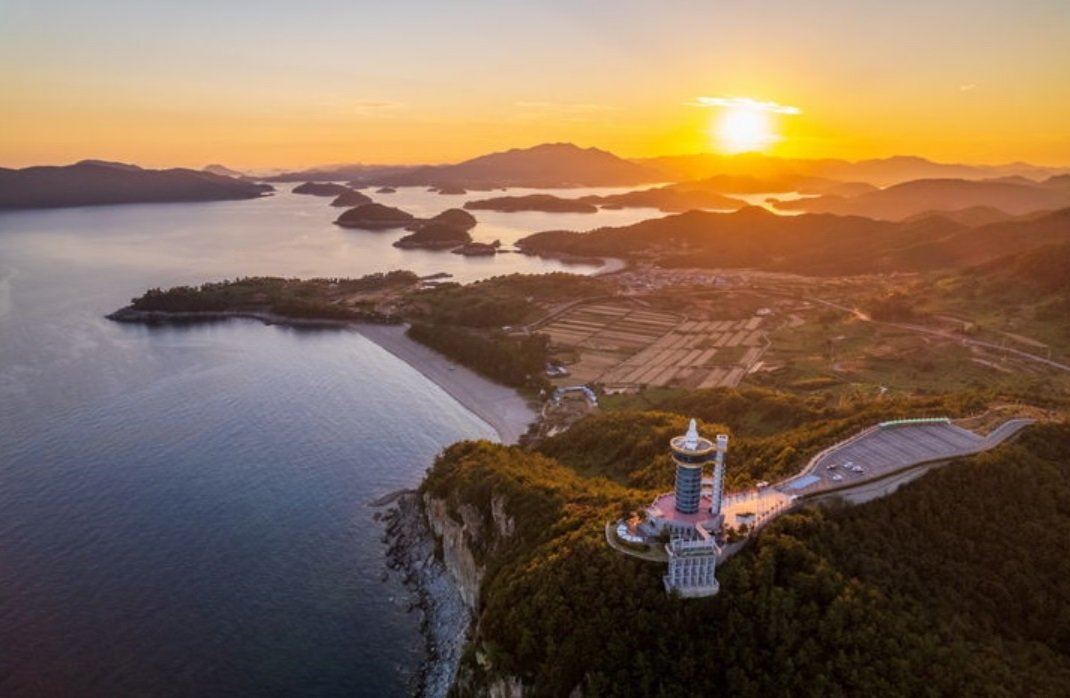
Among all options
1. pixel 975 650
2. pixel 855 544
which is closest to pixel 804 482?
pixel 855 544

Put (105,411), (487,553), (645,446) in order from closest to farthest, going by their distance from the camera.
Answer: (487,553), (645,446), (105,411)

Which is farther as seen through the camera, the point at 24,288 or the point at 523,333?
the point at 24,288

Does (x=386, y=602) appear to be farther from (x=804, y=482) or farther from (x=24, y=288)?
(x=24, y=288)

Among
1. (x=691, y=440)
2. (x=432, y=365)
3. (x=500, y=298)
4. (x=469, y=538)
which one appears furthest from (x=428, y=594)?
(x=500, y=298)

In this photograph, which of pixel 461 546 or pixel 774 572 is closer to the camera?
pixel 774 572

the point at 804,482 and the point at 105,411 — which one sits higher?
the point at 804,482

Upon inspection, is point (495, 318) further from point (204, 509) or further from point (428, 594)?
point (428, 594)

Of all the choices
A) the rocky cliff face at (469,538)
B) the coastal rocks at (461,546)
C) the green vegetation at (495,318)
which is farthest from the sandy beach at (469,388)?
the rocky cliff face at (469,538)
